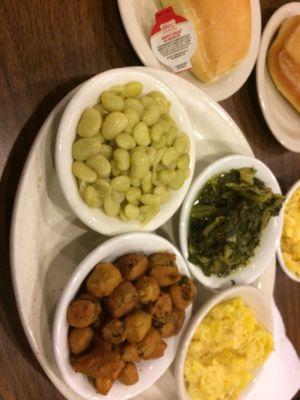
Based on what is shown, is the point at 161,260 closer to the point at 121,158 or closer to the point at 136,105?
the point at 121,158

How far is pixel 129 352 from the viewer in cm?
139

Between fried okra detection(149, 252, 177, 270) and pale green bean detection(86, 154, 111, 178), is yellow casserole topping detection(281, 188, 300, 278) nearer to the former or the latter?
fried okra detection(149, 252, 177, 270)

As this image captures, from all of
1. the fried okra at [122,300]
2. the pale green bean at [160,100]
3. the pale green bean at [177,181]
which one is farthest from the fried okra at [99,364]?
the pale green bean at [160,100]

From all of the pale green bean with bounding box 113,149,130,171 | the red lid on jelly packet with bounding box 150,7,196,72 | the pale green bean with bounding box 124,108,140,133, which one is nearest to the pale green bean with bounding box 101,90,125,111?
the pale green bean with bounding box 124,108,140,133

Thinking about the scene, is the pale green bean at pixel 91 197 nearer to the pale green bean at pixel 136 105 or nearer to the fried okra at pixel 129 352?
the pale green bean at pixel 136 105

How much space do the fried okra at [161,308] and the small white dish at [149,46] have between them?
2.92 ft

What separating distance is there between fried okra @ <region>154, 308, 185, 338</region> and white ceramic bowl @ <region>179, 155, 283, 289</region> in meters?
0.21

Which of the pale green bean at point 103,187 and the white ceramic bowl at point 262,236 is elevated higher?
the pale green bean at point 103,187

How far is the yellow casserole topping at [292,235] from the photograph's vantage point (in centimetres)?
219

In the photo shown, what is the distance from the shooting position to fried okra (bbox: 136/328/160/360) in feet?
4.68

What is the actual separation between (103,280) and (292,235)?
4.01 feet

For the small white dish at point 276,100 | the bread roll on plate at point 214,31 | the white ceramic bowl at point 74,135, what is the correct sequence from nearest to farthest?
the white ceramic bowl at point 74,135 < the bread roll on plate at point 214,31 < the small white dish at point 276,100

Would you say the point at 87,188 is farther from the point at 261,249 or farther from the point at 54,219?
the point at 261,249

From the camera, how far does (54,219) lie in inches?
57.2
